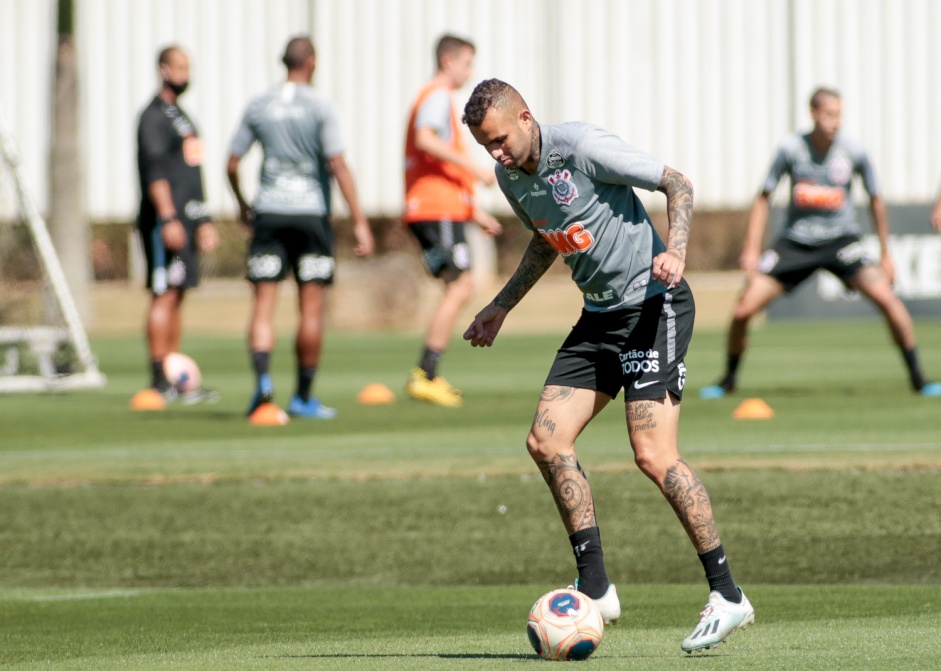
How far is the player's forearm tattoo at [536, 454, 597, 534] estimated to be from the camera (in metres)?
5.79

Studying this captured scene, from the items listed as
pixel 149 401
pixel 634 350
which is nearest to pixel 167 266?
pixel 149 401

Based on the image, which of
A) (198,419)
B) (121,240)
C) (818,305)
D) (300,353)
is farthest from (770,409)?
(121,240)

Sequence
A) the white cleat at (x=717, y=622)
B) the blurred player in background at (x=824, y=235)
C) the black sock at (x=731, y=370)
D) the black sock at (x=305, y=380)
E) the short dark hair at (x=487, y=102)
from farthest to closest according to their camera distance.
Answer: the black sock at (x=731, y=370), the blurred player in background at (x=824, y=235), the black sock at (x=305, y=380), the short dark hair at (x=487, y=102), the white cleat at (x=717, y=622)

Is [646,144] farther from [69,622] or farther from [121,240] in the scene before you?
[69,622]

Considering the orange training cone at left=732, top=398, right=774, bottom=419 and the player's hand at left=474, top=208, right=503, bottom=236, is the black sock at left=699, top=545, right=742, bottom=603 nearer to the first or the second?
the orange training cone at left=732, top=398, right=774, bottom=419

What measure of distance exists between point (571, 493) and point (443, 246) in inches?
267

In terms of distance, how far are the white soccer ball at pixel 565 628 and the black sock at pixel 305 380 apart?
6181 mm

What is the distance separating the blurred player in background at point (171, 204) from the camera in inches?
504

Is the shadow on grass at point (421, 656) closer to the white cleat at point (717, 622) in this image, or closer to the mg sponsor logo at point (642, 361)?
the white cleat at point (717, 622)

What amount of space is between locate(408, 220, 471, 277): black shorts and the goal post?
4.05 m

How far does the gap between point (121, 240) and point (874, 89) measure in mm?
17124

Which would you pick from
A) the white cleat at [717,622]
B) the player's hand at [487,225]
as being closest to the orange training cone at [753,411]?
the player's hand at [487,225]

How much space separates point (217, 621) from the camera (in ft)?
21.8

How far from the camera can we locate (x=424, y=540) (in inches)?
323
